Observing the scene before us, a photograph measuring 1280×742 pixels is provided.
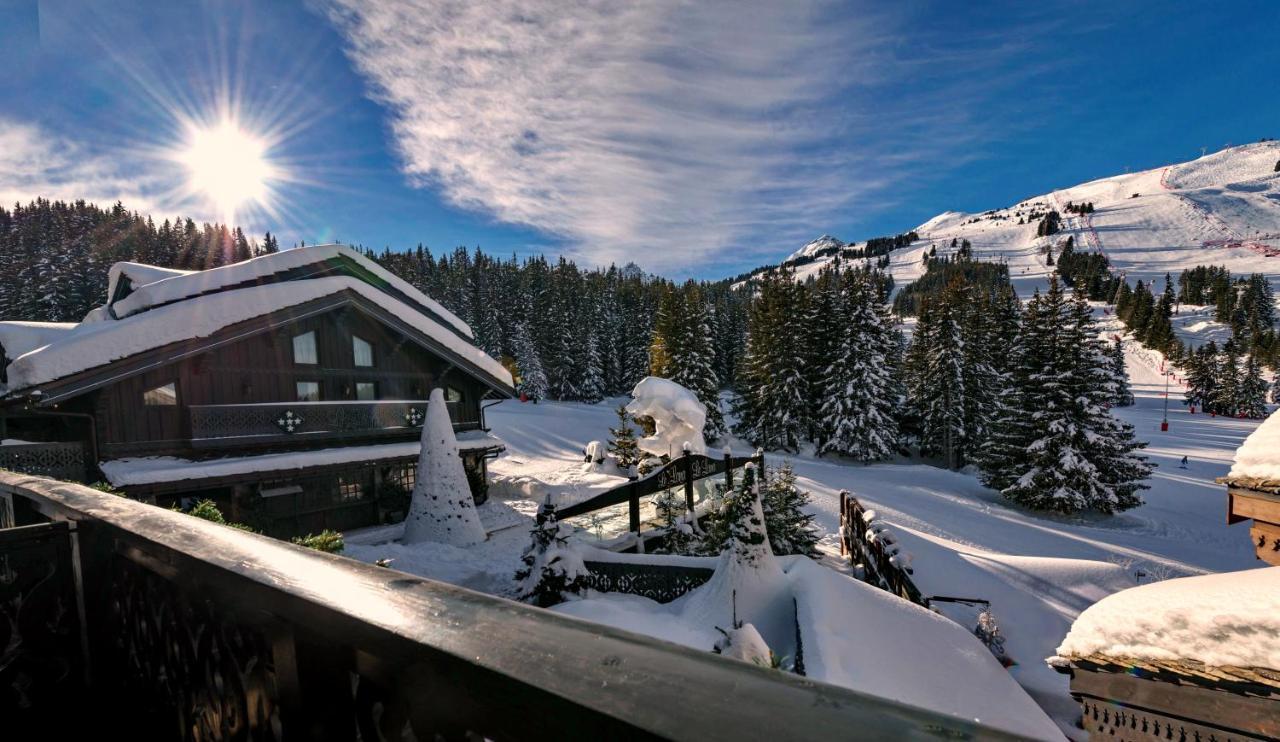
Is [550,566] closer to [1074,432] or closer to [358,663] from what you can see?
[358,663]

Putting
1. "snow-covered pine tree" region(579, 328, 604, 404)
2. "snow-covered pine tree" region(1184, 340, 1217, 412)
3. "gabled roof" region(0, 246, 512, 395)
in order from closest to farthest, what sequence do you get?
1. "gabled roof" region(0, 246, 512, 395)
2. "snow-covered pine tree" region(579, 328, 604, 404)
3. "snow-covered pine tree" region(1184, 340, 1217, 412)

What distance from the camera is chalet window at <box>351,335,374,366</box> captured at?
59.8 ft

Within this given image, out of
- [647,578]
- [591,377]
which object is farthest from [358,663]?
[591,377]

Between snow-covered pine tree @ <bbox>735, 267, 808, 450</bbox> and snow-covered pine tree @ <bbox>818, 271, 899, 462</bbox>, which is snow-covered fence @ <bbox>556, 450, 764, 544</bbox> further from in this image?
snow-covered pine tree @ <bbox>735, 267, 808, 450</bbox>

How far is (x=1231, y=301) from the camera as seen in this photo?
102m

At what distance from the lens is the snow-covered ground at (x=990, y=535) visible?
12.4m

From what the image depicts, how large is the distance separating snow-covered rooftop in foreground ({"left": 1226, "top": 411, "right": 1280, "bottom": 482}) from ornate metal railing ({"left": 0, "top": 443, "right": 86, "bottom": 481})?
18049 millimetres

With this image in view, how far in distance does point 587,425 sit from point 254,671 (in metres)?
44.1

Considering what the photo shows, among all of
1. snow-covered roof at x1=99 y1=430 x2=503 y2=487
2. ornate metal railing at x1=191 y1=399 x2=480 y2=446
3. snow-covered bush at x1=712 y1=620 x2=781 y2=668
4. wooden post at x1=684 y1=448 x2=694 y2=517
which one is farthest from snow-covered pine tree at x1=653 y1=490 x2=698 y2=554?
ornate metal railing at x1=191 y1=399 x2=480 y2=446

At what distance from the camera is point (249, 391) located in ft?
50.8

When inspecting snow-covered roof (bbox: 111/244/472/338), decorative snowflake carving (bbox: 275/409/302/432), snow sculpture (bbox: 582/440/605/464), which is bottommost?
snow sculpture (bbox: 582/440/605/464)

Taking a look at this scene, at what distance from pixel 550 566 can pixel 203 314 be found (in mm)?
11370

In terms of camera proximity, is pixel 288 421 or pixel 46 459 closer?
pixel 46 459

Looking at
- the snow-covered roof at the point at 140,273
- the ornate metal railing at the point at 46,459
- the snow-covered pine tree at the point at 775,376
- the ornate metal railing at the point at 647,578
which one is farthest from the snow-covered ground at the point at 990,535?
the snow-covered roof at the point at 140,273
